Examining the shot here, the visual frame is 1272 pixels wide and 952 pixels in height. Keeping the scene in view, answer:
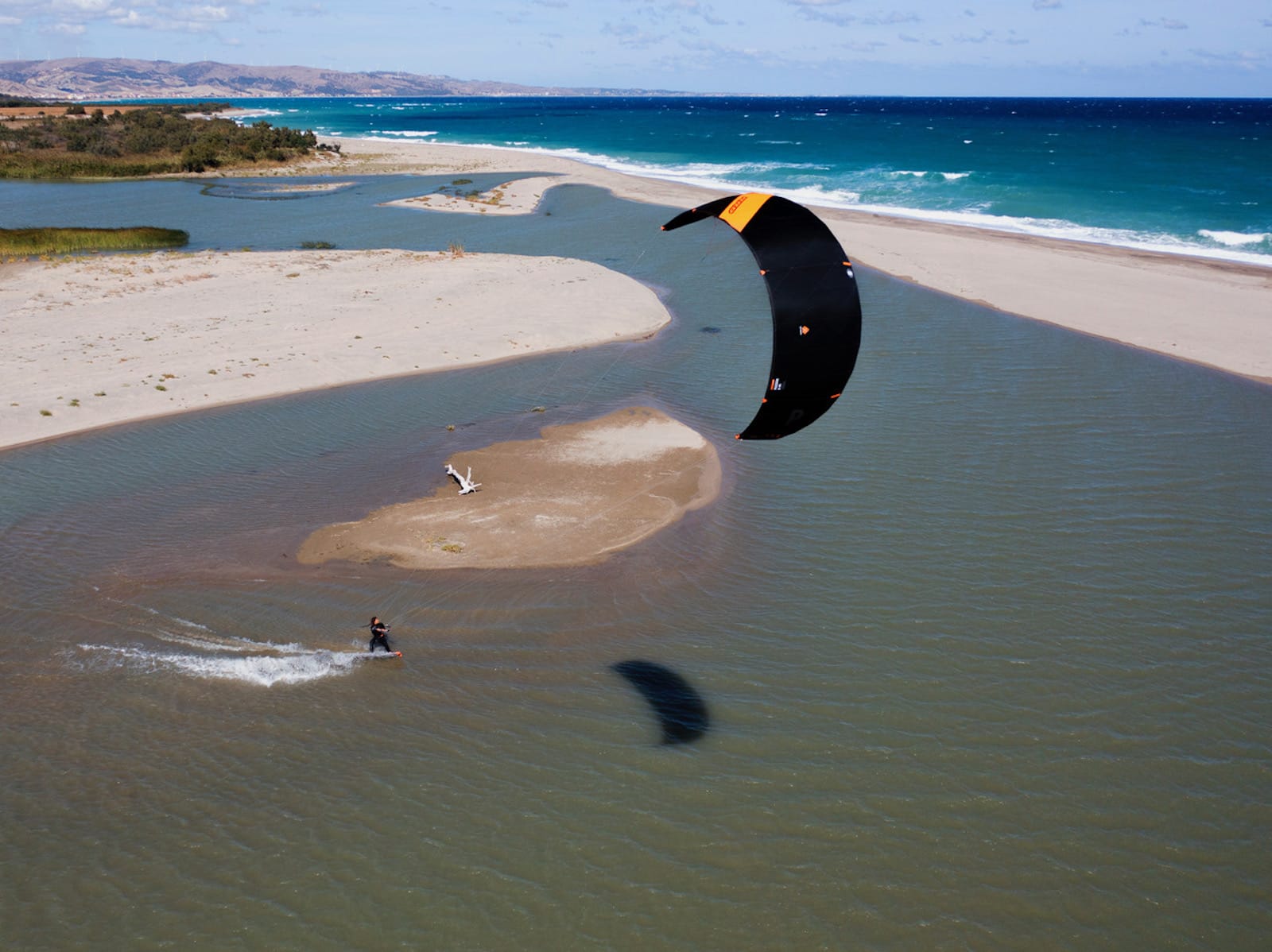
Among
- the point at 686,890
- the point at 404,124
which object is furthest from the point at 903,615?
the point at 404,124

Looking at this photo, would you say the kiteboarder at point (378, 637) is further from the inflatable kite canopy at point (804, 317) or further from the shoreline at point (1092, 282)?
the shoreline at point (1092, 282)

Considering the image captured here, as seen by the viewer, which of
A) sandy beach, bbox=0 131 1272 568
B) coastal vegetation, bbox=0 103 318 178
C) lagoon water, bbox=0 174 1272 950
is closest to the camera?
lagoon water, bbox=0 174 1272 950

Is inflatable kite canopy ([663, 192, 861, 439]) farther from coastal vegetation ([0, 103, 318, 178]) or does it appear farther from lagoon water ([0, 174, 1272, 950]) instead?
coastal vegetation ([0, 103, 318, 178])

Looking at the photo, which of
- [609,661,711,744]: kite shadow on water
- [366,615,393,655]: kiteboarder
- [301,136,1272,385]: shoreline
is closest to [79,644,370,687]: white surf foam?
[366,615,393,655]: kiteboarder

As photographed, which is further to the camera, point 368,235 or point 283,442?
point 368,235

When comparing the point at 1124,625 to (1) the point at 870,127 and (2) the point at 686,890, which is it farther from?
(1) the point at 870,127

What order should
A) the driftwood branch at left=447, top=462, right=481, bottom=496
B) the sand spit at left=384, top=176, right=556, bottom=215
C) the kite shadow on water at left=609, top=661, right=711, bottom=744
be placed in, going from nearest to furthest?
the kite shadow on water at left=609, top=661, right=711, bottom=744, the driftwood branch at left=447, top=462, right=481, bottom=496, the sand spit at left=384, top=176, right=556, bottom=215
